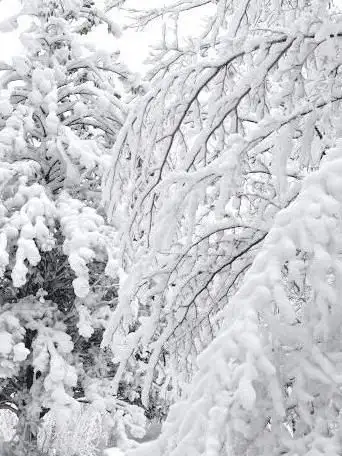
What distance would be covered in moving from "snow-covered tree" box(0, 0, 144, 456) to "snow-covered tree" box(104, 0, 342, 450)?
11.5ft

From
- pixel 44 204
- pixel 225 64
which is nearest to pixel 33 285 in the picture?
pixel 44 204

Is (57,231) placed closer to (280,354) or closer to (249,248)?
(249,248)

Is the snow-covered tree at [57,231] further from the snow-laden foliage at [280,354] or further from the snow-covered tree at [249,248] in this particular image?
the snow-laden foliage at [280,354]

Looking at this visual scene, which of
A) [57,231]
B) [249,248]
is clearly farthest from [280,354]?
[57,231]

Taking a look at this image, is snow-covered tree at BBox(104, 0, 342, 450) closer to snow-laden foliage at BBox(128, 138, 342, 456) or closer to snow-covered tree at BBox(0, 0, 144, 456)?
snow-laden foliage at BBox(128, 138, 342, 456)

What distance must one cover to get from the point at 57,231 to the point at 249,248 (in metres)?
5.78

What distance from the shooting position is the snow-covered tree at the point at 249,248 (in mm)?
1907

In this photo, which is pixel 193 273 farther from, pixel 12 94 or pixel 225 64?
pixel 12 94

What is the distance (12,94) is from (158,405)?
519 centimetres

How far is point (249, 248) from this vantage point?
357 cm

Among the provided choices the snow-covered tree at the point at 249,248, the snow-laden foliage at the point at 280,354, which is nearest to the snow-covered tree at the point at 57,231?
the snow-covered tree at the point at 249,248

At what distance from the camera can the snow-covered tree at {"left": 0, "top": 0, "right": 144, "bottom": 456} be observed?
798 centimetres

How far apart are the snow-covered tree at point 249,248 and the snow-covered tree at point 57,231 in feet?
11.5

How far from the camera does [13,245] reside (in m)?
8.26
